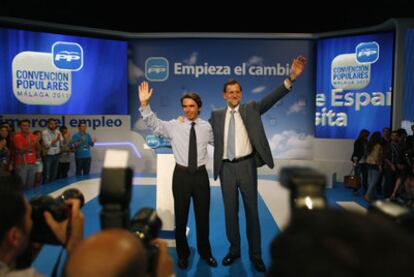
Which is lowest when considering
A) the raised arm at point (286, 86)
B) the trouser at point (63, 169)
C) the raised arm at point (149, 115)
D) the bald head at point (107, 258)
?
the trouser at point (63, 169)

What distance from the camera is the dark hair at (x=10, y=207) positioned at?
0.98m

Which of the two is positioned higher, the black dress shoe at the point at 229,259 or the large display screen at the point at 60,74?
the large display screen at the point at 60,74

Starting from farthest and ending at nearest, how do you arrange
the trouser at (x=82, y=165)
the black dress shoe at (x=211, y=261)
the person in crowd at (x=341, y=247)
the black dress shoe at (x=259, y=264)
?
the trouser at (x=82, y=165) < the black dress shoe at (x=211, y=261) < the black dress shoe at (x=259, y=264) < the person in crowd at (x=341, y=247)

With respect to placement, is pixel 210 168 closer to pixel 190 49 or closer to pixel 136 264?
pixel 190 49

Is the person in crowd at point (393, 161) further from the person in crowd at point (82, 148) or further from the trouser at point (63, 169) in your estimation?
the trouser at point (63, 169)

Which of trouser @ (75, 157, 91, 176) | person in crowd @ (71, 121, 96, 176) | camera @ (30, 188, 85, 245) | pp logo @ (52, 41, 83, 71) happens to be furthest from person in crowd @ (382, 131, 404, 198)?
pp logo @ (52, 41, 83, 71)

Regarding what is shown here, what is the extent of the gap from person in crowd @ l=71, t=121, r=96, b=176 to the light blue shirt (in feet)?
17.4

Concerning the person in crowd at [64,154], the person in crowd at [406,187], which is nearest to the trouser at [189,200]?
the person in crowd at [406,187]

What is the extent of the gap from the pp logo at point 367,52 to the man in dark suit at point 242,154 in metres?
5.90

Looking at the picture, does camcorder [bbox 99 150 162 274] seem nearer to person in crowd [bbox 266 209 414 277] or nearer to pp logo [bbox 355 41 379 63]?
person in crowd [bbox 266 209 414 277]

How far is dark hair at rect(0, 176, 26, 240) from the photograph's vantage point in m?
0.98

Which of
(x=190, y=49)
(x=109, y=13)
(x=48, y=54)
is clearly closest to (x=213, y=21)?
(x=190, y=49)

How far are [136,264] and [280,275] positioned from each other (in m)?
0.33

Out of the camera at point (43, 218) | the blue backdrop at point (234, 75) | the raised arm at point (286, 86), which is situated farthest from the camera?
the blue backdrop at point (234, 75)
